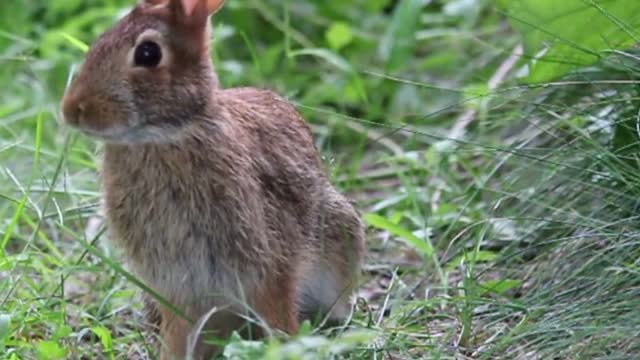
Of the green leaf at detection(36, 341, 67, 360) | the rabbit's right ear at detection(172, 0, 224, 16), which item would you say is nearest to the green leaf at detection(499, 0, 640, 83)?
the rabbit's right ear at detection(172, 0, 224, 16)

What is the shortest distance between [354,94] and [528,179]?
1744 millimetres

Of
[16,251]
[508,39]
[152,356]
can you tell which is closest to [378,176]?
[508,39]

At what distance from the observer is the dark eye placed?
368 centimetres

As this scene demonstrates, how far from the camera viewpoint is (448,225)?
488cm

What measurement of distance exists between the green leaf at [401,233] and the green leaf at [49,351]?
1206mm

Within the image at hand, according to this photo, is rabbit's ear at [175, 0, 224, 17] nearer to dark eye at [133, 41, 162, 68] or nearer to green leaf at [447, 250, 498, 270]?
dark eye at [133, 41, 162, 68]

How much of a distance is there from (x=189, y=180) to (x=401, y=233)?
1.03 meters

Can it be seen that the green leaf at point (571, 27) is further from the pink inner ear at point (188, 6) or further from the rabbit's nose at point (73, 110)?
the rabbit's nose at point (73, 110)

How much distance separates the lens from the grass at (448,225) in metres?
3.87

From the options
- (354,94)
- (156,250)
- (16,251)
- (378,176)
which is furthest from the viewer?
(354,94)

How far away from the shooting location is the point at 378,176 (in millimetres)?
5844

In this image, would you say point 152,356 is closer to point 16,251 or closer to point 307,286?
point 307,286

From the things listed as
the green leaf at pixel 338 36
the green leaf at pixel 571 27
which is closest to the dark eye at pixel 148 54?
the green leaf at pixel 571 27

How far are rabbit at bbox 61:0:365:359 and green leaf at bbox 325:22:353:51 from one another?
2390mm
